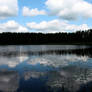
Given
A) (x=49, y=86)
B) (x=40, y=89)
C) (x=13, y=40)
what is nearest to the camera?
(x=40, y=89)

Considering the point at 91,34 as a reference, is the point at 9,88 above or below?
below

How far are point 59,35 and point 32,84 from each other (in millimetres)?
180820

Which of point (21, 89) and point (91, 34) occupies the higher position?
point (91, 34)

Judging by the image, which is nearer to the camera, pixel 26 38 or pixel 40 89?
pixel 40 89

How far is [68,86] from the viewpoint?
14844 mm

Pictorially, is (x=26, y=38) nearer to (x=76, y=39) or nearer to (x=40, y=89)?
(x=76, y=39)

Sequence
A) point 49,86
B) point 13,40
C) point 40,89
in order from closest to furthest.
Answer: point 40,89, point 49,86, point 13,40

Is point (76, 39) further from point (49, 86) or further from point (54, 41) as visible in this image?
point (49, 86)

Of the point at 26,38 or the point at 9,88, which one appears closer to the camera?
the point at 9,88

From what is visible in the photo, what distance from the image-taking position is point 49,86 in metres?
15.0

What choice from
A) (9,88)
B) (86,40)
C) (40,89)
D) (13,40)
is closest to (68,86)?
(40,89)

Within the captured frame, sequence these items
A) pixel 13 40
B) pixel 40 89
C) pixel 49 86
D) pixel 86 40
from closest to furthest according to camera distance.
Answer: pixel 40 89 → pixel 49 86 → pixel 86 40 → pixel 13 40

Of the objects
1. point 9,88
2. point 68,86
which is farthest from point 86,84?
point 9,88

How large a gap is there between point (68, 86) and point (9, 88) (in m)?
6.13
